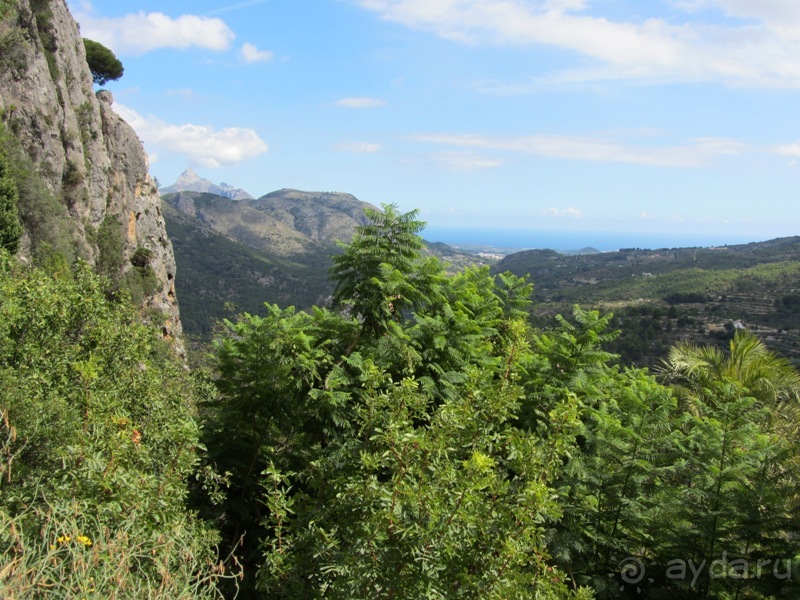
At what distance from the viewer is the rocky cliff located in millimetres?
39375

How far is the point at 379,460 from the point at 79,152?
170 ft

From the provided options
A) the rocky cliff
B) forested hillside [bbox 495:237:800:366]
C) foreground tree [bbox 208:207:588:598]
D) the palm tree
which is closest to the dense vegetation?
foreground tree [bbox 208:207:588:598]

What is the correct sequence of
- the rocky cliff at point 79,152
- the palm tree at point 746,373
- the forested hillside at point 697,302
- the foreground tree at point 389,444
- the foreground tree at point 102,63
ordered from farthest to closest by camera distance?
the foreground tree at point 102,63, the forested hillside at point 697,302, the rocky cliff at point 79,152, the palm tree at point 746,373, the foreground tree at point 389,444

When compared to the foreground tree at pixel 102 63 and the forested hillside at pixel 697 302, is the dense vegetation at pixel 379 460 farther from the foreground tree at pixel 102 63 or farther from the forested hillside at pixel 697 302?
the foreground tree at pixel 102 63

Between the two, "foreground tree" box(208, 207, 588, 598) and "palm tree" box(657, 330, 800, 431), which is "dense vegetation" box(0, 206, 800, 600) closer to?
"foreground tree" box(208, 207, 588, 598)

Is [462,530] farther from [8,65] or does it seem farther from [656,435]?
[8,65]

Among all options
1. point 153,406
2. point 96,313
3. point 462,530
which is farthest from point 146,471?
point 462,530

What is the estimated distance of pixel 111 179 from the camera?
55.0 metres

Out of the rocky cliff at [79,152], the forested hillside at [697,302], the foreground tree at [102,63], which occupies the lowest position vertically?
the forested hillside at [697,302]

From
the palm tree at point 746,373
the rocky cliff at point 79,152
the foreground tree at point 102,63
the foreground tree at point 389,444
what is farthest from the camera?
the foreground tree at point 102,63

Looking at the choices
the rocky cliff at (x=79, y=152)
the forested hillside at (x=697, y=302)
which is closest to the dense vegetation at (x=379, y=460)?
the forested hillside at (x=697, y=302)

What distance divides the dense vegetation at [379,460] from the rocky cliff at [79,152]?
99.9ft

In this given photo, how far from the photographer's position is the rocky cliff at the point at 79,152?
3938 cm

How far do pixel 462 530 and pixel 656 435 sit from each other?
5584mm
